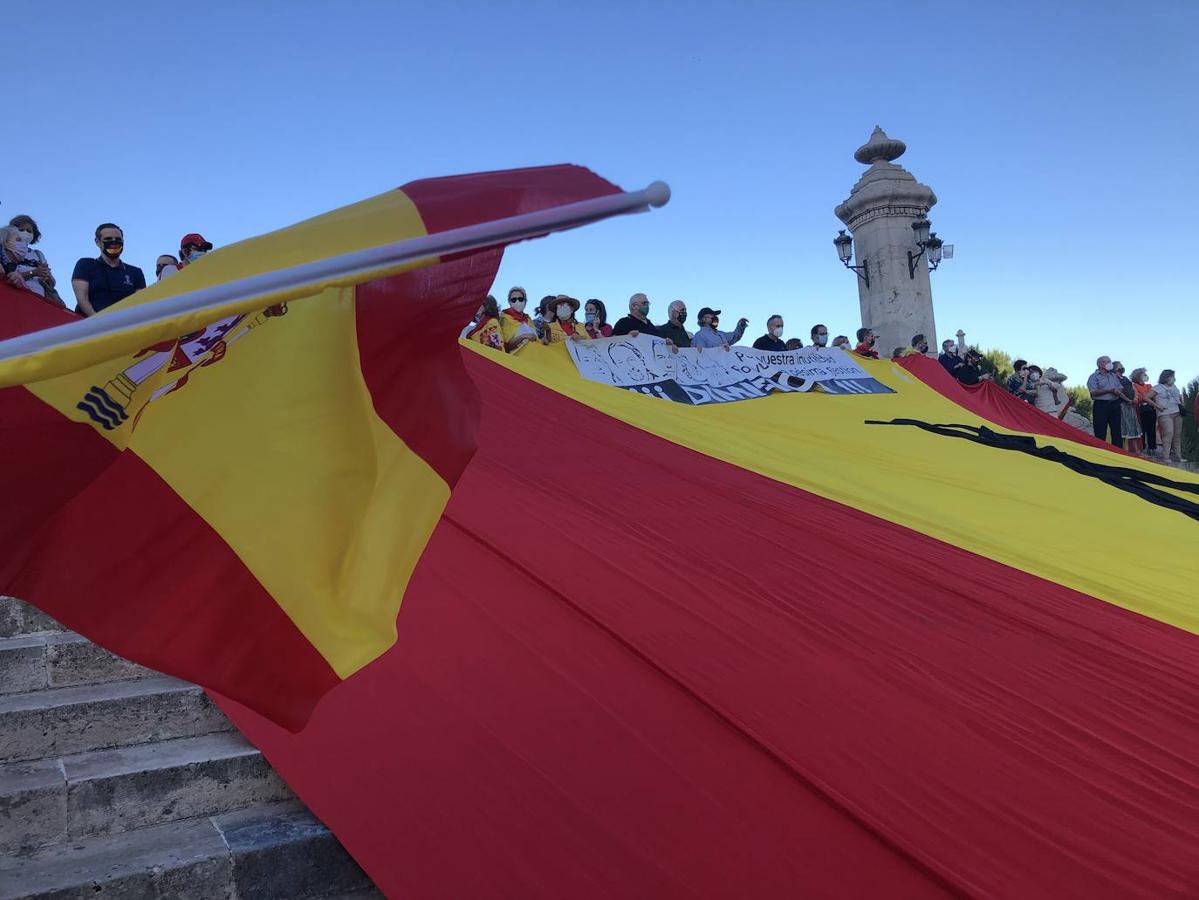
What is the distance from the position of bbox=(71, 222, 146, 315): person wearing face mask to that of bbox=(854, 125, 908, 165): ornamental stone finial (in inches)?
517

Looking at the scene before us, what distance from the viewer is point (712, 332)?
A: 26.1 feet

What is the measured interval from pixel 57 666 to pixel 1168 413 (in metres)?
14.6

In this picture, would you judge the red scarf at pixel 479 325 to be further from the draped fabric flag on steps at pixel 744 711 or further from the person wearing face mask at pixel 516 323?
the draped fabric flag on steps at pixel 744 711

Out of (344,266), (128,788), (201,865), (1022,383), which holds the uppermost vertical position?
(1022,383)

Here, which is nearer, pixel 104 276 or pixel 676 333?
pixel 104 276

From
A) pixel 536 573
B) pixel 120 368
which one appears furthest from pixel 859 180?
pixel 120 368

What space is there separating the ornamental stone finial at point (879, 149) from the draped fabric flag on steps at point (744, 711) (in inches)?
534

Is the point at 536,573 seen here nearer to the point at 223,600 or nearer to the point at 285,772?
the point at 285,772

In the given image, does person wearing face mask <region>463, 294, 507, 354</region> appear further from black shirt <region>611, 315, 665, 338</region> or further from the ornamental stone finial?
the ornamental stone finial

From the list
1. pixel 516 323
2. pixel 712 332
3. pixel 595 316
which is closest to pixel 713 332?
pixel 712 332

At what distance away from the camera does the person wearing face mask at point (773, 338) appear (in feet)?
25.7

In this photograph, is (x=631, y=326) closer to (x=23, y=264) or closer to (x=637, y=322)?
(x=637, y=322)

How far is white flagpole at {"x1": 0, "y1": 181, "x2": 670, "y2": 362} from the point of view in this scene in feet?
3.98

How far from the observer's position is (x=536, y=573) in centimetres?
272
